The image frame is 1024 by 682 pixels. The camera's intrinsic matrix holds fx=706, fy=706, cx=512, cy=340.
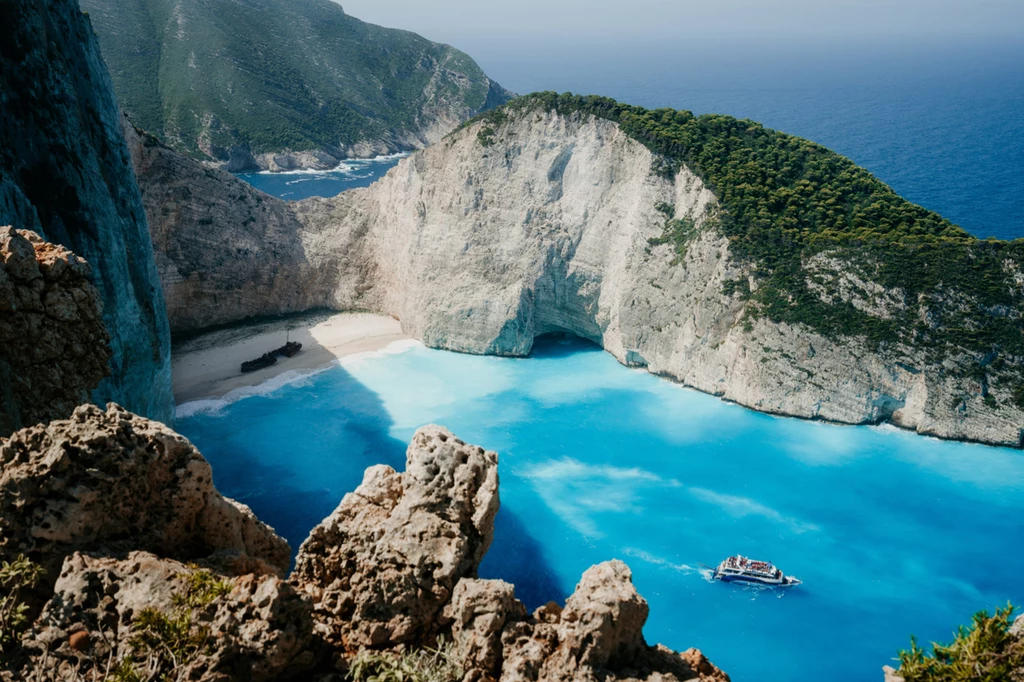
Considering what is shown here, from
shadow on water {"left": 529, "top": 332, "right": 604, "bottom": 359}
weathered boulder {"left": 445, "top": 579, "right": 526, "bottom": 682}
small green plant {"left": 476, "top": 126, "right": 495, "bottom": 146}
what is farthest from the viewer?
small green plant {"left": 476, "top": 126, "right": 495, "bottom": 146}

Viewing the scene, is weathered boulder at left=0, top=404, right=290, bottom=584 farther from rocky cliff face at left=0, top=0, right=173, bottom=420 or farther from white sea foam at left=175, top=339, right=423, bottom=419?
white sea foam at left=175, top=339, right=423, bottom=419

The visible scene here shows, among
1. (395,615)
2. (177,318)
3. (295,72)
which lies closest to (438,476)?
(395,615)

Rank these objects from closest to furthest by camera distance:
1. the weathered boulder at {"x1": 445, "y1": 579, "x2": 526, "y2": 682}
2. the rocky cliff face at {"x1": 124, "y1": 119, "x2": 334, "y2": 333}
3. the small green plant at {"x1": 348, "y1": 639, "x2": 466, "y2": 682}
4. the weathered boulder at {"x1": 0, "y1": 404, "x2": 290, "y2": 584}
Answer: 1. the small green plant at {"x1": 348, "y1": 639, "x2": 466, "y2": 682}
2. the weathered boulder at {"x1": 0, "y1": 404, "x2": 290, "y2": 584}
3. the weathered boulder at {"x1": 445, "y1": 579, "x2": 526, "y2": 682}
4. the rocky cliff face at {"x1": 124, "y1": 119, "x2": 334, "y2": 333}

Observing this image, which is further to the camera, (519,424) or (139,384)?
(519,424)

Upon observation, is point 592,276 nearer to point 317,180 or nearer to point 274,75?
point 317,180

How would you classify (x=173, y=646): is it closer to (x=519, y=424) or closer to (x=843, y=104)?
(x=519, y=424)

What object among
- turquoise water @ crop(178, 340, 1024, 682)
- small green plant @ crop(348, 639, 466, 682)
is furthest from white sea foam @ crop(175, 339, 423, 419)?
small green plant @ crop(348, 639, 466, 682)
